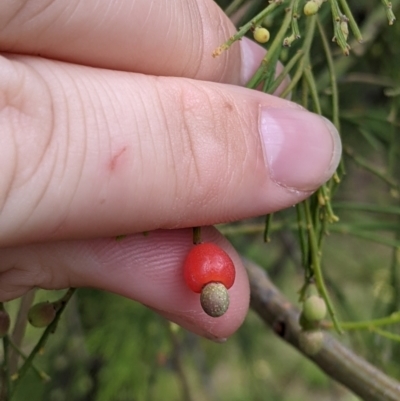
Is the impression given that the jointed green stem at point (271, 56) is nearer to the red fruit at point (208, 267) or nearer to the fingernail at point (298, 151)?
the fingernail at point (298, 151)

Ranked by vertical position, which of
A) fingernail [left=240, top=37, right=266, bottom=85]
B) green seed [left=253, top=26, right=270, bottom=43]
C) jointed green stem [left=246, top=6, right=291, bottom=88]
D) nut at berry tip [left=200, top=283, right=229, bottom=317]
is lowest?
nut at berry tip [left=200, top=283, right=229, bottom=317]

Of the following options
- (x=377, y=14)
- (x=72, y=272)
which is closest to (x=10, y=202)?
(x=72, y=272)


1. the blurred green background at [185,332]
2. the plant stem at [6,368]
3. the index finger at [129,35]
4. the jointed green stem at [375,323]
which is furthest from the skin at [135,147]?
the blurred green background at [185,332]

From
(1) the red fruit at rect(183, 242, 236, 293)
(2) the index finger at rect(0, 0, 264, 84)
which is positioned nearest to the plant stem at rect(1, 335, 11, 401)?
(1) the red fruit at rect(183, 242, 236, 293)

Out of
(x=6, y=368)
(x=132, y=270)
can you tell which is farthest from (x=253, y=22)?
(x=6, y=368)

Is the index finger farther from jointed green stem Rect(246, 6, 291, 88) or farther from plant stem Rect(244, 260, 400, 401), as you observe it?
plant stem Rect(244, 260, 400, 401)

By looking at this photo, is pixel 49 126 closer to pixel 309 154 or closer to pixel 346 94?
pixel 309 154

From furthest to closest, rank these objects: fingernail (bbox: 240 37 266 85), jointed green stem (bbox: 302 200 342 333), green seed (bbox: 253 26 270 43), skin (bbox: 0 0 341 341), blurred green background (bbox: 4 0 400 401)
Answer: blurred green background (bbox: 4 0 400 401), fingernail (bbox: 240 37 266 85), jointed green stem (bbox: 302 200 342 333), green seed (bbox: 253 26 270 43), skin (bbox: 0 0 341 341)
